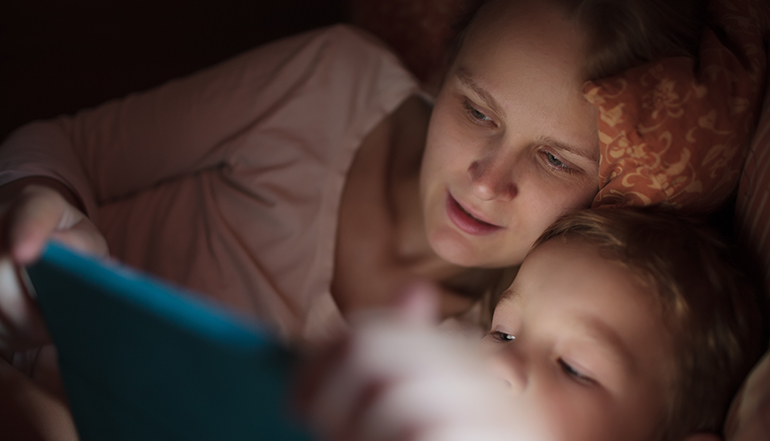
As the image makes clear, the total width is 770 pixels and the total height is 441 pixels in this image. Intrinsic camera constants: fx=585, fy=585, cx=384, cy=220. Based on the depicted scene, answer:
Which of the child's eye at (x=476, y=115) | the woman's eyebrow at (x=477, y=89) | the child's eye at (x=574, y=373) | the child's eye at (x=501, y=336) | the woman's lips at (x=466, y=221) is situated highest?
the woman's eyebrow at (x=477, y=89)

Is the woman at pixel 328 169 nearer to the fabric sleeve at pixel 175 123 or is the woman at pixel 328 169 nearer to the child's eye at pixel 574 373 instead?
the fabric sleeve at pixel 175 123

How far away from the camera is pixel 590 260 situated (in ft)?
2.48

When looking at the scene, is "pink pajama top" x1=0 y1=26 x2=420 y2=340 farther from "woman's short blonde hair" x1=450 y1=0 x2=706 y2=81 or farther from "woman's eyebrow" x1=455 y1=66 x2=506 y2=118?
"woman's short blonde hair" x1=450 y1=0 x2=706 y2=81

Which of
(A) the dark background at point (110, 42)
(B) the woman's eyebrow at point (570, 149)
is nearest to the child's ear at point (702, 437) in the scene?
(B) the woman's eyebrow at point (570, 149)

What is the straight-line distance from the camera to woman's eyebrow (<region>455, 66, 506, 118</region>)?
2.79ft

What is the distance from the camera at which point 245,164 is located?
1.24 meters

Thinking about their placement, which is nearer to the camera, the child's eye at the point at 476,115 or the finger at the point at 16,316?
the finger at the point at 16,316

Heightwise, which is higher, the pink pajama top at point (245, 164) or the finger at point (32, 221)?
the finger at point (32, 221)

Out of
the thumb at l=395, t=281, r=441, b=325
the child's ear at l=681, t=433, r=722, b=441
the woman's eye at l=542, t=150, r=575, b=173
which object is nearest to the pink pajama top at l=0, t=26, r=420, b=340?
the thumb at l=395, t=281, r=441, b=325

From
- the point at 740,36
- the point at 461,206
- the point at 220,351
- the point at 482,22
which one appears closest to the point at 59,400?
the point at 220,351

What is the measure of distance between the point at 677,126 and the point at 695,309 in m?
0.24

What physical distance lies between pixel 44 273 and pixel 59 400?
303 mm

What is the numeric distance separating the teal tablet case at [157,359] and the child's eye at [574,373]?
0.40m

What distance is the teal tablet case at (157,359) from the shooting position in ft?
1.40
